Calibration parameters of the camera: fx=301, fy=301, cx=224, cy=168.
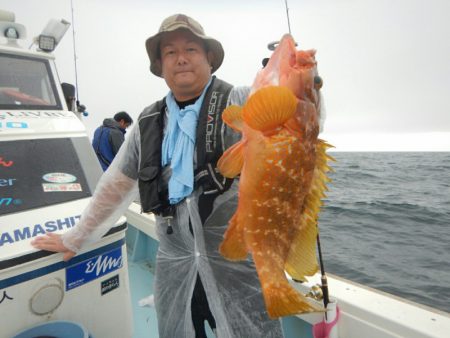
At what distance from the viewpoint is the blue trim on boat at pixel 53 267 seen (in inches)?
67.9

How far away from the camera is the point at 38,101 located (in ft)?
10.3

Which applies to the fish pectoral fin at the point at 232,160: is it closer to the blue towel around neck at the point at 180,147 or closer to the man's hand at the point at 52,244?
the blue towel around neck at the point at 180,147

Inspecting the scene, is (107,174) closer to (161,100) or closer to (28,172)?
(161,100)


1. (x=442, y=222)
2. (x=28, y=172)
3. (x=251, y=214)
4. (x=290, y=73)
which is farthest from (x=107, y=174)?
(x=442, y=222)

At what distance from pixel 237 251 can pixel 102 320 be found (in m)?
1.50

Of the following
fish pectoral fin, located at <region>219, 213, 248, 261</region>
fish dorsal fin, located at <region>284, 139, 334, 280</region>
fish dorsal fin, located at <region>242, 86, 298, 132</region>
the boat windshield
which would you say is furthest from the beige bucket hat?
the boat windshield

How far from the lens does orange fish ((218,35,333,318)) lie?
1167 millimetres

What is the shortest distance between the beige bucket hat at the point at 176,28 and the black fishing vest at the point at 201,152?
16 centimetres

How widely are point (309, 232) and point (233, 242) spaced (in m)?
0.33

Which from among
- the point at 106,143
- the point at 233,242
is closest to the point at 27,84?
the point at 106,143

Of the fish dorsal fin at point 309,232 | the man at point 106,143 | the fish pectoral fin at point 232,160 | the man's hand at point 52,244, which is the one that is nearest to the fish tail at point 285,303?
the fish dorsal fin at point 309,232

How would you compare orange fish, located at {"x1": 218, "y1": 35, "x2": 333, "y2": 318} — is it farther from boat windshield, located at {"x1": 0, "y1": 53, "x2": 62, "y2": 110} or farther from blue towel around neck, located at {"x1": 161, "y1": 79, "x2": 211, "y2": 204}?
boat windshield, located at {"x1": 0, "y1": 53, "x2": 62, "y2": 110}

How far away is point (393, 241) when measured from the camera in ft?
27.3

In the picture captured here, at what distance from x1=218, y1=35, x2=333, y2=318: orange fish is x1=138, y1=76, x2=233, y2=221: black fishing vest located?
368 millimetres
